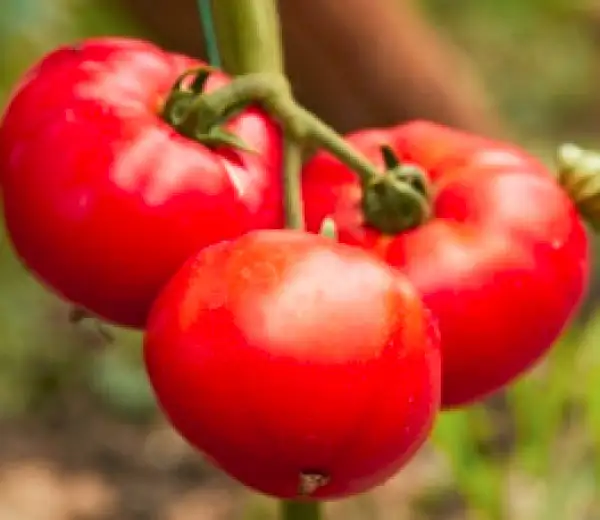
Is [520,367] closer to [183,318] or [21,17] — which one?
[183,318]

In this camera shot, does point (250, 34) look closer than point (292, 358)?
No

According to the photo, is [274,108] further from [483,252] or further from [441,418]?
[441,418]

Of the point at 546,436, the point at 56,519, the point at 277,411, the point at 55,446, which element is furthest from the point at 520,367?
the point at 55,446

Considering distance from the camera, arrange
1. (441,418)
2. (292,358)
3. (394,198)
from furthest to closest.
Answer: (441,418)
(394,198)
(292,358)

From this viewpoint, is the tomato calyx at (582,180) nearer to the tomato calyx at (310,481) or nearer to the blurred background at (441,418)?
the tomato calyx at (310,481)

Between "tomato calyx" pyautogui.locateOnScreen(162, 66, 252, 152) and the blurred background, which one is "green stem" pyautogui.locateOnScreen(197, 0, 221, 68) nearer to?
"tomato calyx" pyautogui.locateOnScreen(162, 66, 252, 152)

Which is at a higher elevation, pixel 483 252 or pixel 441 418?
pixel 483 252

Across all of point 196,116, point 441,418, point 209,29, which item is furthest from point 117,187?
point 441,418

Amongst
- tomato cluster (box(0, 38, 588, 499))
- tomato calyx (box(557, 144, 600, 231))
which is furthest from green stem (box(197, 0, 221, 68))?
tomato calyx (box(557, 144, 600, 231))
